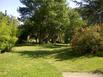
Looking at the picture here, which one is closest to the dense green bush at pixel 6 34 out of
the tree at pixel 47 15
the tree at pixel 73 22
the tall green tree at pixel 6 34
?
the tall green tree at pixel 6 34

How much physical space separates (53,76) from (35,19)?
39635 millimetres

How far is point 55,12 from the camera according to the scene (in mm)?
52875

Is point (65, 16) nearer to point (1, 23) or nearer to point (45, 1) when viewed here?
point (45, 1)

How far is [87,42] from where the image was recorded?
82.7 feet

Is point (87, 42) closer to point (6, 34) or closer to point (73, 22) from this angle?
point (6, 34)

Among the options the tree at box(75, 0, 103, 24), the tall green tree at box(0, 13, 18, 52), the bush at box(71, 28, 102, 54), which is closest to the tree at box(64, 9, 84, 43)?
the tree at box(75, 0, 103, 24)

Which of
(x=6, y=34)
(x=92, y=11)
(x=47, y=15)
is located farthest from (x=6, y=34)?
(x=47, y=15)

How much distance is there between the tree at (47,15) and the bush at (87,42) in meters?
25.7

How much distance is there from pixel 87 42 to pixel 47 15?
2837 centimetres

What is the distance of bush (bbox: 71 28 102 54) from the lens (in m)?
24.8

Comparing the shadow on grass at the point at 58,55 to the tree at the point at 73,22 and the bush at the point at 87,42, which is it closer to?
the bush at the point at 87,42

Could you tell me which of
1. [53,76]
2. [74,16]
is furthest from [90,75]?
[74,16]

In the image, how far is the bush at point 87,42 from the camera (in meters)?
24.8

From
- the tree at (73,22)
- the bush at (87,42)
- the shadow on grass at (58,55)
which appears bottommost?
the shadow on grass at (58,55)
